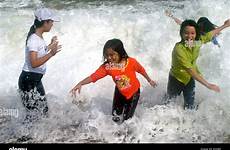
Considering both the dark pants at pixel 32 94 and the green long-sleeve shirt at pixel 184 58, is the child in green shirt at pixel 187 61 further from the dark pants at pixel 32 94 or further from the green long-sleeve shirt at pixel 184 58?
the dark pants at pixel 32 94

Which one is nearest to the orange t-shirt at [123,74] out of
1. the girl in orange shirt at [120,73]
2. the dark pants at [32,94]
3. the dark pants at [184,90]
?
the girl in orange shirt at [120,73]

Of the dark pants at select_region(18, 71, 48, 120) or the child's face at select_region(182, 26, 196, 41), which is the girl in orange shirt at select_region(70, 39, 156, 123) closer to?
the dark pants at select_region(18, 71, 48, 120)

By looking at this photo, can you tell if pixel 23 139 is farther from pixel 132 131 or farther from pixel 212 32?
pixel 212 32

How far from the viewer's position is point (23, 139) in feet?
19.3

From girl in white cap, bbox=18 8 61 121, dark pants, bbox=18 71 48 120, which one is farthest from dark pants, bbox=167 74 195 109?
dark pants, bbox=18 71 48 120

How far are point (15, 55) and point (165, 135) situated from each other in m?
4.18

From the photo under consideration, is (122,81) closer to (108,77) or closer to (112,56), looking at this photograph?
(112,56)

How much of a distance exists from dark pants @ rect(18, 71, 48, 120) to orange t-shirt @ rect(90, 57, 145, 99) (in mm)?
758

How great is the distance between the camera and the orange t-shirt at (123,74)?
5328mm

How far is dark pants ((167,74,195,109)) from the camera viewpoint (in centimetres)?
583

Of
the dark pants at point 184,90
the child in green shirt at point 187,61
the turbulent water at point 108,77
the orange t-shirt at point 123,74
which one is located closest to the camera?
the orange t-shirt at point 123,74

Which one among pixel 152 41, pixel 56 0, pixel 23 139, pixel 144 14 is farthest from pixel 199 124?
pixel 56 0

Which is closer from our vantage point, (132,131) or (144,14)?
(132,131)

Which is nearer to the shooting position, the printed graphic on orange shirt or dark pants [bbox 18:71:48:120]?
the printed graphic on orange shirt
